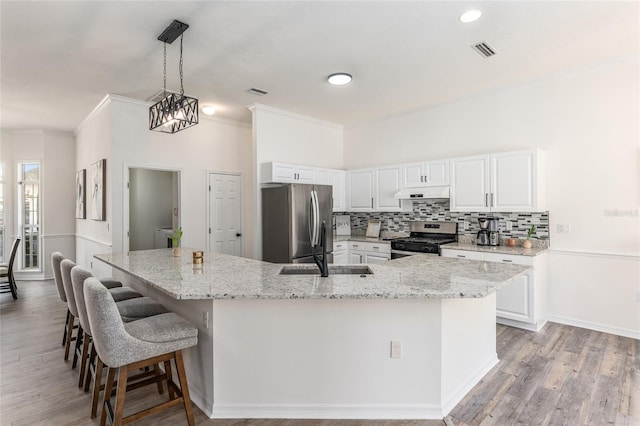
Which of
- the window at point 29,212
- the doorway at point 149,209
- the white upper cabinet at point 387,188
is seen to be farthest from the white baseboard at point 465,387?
the window at point 29,212

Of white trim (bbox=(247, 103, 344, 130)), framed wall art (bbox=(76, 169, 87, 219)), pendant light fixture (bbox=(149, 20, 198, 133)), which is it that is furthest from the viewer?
framed wall art (bbox=(76, 169, 87, 219))

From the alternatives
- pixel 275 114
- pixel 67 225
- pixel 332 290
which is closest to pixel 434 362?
pixel 332 290

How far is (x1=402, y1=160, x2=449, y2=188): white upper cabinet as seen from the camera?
4.71m

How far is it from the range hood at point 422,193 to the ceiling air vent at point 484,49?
5.72 feet

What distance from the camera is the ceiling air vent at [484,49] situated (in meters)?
3.24

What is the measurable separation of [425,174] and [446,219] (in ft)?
2.42

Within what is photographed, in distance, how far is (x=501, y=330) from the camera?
3859mm

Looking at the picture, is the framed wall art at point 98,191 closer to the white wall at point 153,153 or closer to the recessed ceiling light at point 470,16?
the white wall at point 153,153

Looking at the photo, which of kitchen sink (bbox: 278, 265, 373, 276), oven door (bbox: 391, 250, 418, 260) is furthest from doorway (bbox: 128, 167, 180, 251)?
kitchen sink (bbox: 278, 265, 373, 276)

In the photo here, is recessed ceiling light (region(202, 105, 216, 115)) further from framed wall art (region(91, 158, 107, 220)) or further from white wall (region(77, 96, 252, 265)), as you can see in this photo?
framed wall art (region(91, 158, 107, 220))

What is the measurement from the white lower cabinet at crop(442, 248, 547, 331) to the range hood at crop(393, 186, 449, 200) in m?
0.99

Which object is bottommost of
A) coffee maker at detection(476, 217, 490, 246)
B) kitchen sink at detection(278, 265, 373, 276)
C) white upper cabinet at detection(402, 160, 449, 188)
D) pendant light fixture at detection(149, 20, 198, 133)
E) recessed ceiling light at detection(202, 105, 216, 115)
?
kitchen sink at detection(278, 265, 373, 276)

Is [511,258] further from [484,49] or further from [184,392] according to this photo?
[184,392]

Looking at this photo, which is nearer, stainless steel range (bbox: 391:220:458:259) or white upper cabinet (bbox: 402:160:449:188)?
stainless steel range (bbox: 391:220:458:259)
